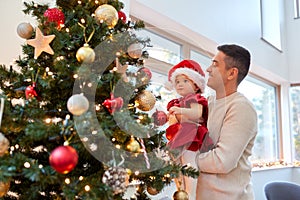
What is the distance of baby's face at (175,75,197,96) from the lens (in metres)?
1.31

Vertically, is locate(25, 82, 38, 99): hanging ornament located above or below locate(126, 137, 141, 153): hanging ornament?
above

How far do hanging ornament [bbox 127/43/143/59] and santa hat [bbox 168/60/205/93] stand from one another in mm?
217

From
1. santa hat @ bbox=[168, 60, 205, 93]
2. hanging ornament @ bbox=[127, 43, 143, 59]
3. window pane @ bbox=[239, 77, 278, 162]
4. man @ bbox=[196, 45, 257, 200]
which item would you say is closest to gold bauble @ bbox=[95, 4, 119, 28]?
hanging ornament @ bbox=[127, 43, 143, 59]

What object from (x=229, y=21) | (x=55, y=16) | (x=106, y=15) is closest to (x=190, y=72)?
(x=106, y=15)

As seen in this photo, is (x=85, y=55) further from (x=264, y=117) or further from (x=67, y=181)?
(x=264, y=117)

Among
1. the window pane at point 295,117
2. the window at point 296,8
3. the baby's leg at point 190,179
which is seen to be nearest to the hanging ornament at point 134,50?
the baby's leg at point 190,179

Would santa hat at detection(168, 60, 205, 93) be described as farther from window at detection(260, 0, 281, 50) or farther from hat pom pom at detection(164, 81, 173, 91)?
window at detection(260, 0, 281, 50)

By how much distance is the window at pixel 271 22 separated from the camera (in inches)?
168

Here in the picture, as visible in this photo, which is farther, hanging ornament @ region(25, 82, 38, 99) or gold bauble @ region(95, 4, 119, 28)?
gold bauble @ region(95, 4, 119, 28)

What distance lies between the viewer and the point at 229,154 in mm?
1196

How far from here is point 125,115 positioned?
0.98 metres

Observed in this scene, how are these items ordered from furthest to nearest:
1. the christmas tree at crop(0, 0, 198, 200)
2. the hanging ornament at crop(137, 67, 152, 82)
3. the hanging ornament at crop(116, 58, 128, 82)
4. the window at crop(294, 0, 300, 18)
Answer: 1. the window at crop(294, 0, 300, 18)
2. the hanging ornament at crop(137, 67, 152, 82)
3. the hanging ornament at crop(116, 58, 128, 82)
4. the christmas tree at crop(0, 0, 198, 200)

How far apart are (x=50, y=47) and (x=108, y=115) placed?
0.29m

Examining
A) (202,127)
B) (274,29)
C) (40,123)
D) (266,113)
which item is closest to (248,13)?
(274,29)
